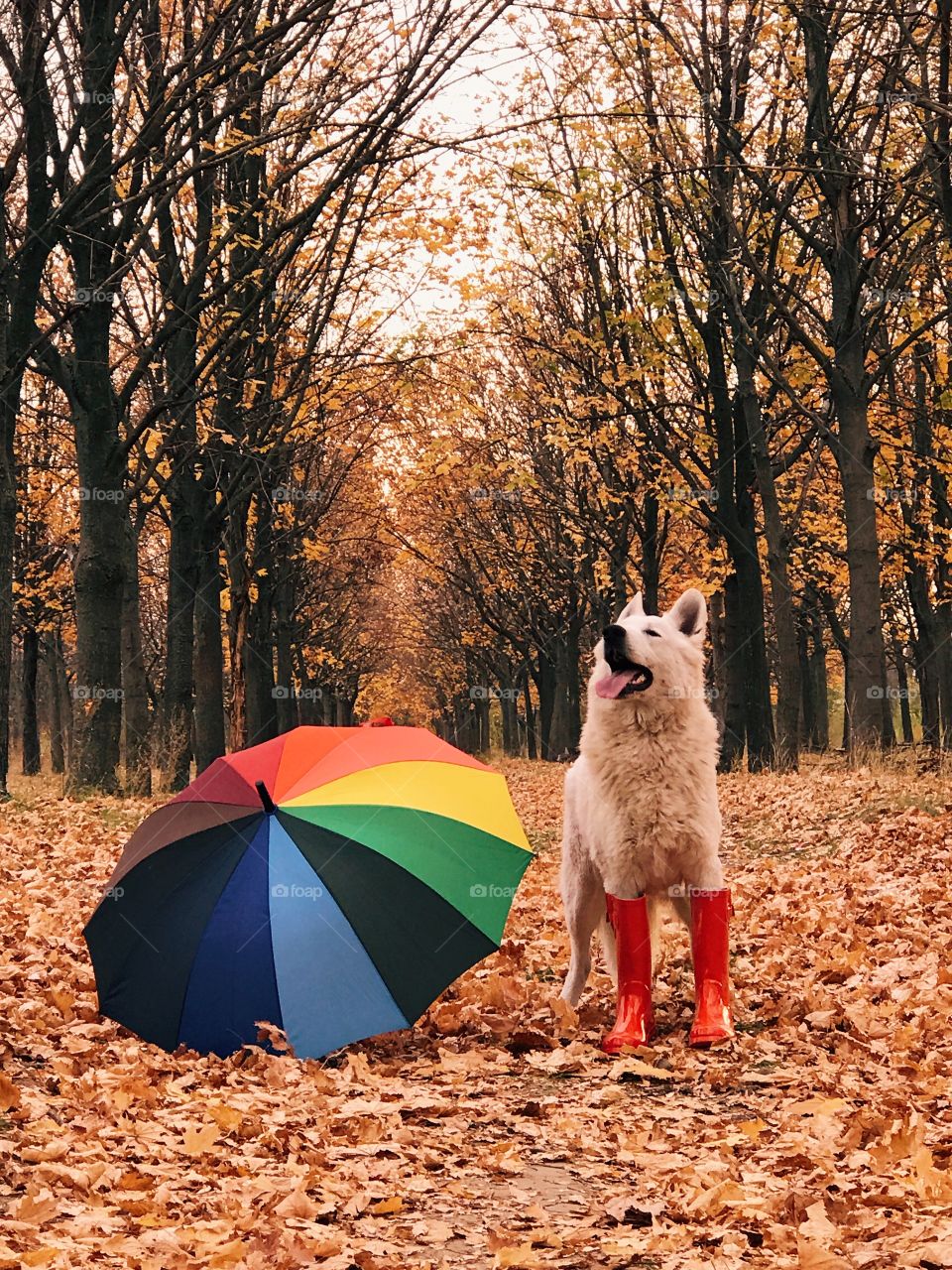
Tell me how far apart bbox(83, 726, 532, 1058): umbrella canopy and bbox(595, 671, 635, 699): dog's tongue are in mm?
977

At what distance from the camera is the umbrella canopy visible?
5598mm

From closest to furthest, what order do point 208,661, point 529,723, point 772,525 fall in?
1. point 772,525
2. point 208,661
3. point 529,723

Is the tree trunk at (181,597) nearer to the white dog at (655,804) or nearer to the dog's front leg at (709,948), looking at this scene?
the white dog at (655,804)

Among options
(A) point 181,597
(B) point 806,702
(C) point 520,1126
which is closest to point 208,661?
Result: (A) point 181,597

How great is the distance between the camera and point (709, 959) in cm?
581

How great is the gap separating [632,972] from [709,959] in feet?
1.21

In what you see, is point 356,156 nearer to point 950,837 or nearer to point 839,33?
point 839,33

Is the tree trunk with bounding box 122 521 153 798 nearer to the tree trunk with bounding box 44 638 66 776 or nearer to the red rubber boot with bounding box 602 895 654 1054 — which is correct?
the tree trunk with bounding box 44 638 66 776

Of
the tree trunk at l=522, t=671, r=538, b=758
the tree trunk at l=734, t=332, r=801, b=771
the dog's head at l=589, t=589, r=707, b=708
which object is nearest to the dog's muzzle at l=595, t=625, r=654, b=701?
the dog's head at l=589, t=589, r=707, b=708

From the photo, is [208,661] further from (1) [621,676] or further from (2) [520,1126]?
(2) [520,1126]

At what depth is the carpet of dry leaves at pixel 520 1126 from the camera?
3539 millimetres

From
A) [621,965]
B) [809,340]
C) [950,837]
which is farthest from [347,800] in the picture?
[809,340]

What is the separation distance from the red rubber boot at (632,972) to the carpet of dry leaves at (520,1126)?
17 centimetres

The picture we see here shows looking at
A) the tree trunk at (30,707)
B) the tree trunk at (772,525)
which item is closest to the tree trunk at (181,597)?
the tree trunk at (772,525)
